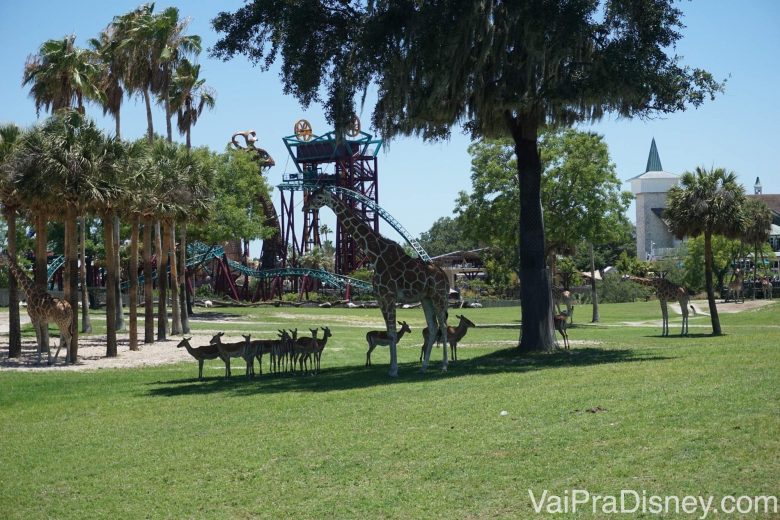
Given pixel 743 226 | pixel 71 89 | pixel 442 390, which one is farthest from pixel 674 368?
pixel 71 89

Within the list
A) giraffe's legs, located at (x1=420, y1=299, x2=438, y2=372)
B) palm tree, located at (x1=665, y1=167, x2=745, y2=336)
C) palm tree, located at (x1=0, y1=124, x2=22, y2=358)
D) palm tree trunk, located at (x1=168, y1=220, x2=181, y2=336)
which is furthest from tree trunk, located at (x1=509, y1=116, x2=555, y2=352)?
Result: palm tree trunk, located at (x1=168, y1=220, x2=181, y2=336)

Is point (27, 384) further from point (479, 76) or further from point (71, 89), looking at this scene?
point (71, 89)

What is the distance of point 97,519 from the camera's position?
1052 centimetres

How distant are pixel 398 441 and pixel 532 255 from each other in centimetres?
1255

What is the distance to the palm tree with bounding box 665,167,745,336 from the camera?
3244cm

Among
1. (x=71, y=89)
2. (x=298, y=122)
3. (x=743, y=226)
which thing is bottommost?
(x=743, y=226)

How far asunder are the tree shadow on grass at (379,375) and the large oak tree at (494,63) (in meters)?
1.58

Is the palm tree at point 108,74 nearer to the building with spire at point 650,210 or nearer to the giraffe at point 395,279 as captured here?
Answer: the giraffe at point 395,279

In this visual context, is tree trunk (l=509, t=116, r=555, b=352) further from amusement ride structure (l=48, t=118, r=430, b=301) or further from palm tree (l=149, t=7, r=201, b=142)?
amusement ride structure (l=48, t=118, r=430, b=301)

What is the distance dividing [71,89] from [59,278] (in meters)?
47.5

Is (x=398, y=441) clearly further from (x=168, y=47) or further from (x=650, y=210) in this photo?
(x=650, y=210)

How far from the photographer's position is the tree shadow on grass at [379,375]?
64.0 ft

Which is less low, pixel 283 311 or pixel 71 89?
pixel 71 89

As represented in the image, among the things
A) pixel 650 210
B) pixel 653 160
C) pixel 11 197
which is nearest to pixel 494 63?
pixel 11 197
